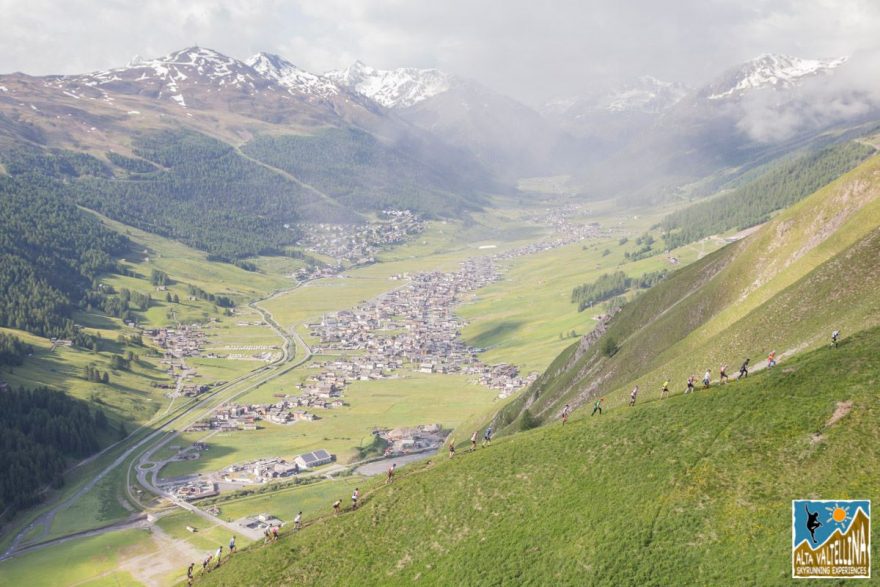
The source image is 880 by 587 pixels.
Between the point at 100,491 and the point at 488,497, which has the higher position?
the point at 488,497

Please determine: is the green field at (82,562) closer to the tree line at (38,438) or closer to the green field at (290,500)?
the green field at (290,500)

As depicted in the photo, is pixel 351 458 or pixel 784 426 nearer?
pixel 784 426

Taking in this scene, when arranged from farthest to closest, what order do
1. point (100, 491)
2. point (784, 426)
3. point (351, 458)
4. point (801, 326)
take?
point (351, 458) → point (100, 491) → point (801, 326) → point (784, 426)

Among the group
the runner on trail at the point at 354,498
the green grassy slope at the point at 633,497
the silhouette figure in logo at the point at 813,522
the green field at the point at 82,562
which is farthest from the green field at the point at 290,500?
the silhouette figure in logo at the point at 813,522

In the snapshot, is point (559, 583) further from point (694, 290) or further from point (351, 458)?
point (351, 458)

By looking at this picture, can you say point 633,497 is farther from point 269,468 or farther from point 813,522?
point 269,468

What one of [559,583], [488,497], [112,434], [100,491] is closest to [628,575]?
[559,583]

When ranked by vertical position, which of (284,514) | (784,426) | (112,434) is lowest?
(284,514)

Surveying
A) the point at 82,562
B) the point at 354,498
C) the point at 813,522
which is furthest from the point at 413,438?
the point at 813,522
